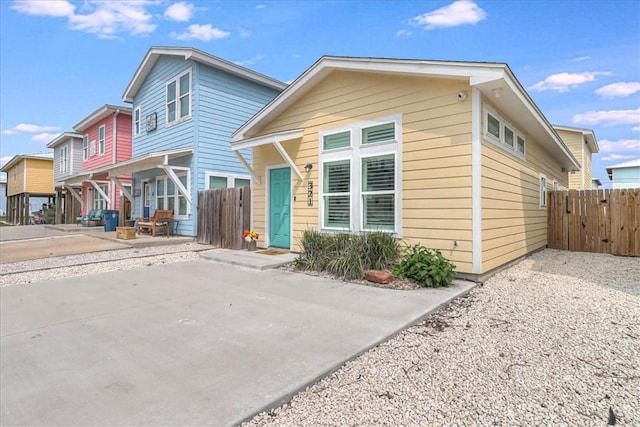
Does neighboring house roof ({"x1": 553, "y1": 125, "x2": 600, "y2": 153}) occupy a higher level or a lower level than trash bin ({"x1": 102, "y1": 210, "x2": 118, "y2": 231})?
higher

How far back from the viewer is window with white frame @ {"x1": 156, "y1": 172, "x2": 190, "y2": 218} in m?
11.6

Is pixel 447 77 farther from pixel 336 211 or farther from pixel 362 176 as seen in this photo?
pixel 336 211

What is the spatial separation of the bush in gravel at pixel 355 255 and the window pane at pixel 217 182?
20.8 ft

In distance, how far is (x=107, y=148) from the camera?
55.2ft

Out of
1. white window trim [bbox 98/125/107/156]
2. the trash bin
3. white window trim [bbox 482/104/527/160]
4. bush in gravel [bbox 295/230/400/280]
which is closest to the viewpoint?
white window trim [bbox 482/104/527/160]

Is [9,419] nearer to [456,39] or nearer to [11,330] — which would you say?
[11,330]

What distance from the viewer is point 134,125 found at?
48.6 feet

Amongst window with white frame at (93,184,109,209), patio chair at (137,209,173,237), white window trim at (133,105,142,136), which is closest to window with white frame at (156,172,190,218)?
patio chair at (137,209,173,237)

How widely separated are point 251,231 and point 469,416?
298 inches

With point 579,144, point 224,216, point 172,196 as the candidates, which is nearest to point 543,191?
point 224,216

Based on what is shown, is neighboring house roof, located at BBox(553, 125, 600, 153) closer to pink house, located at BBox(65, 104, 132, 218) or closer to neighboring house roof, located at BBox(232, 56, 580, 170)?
neighboring house roof, located at BBox(232, 56, 580, 170)

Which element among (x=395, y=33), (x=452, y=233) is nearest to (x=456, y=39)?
(x=395, y=33)

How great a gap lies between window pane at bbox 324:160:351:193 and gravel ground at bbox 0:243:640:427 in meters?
3.36

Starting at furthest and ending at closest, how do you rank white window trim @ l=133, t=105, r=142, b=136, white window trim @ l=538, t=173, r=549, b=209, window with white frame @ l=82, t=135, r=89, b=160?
window with white frame @ l=82, t=135, r=89, b=160 → white window trim @ l=133, t=105, r=142, b=136 → white window trim @ l=538, t=173, r=549, b=209
